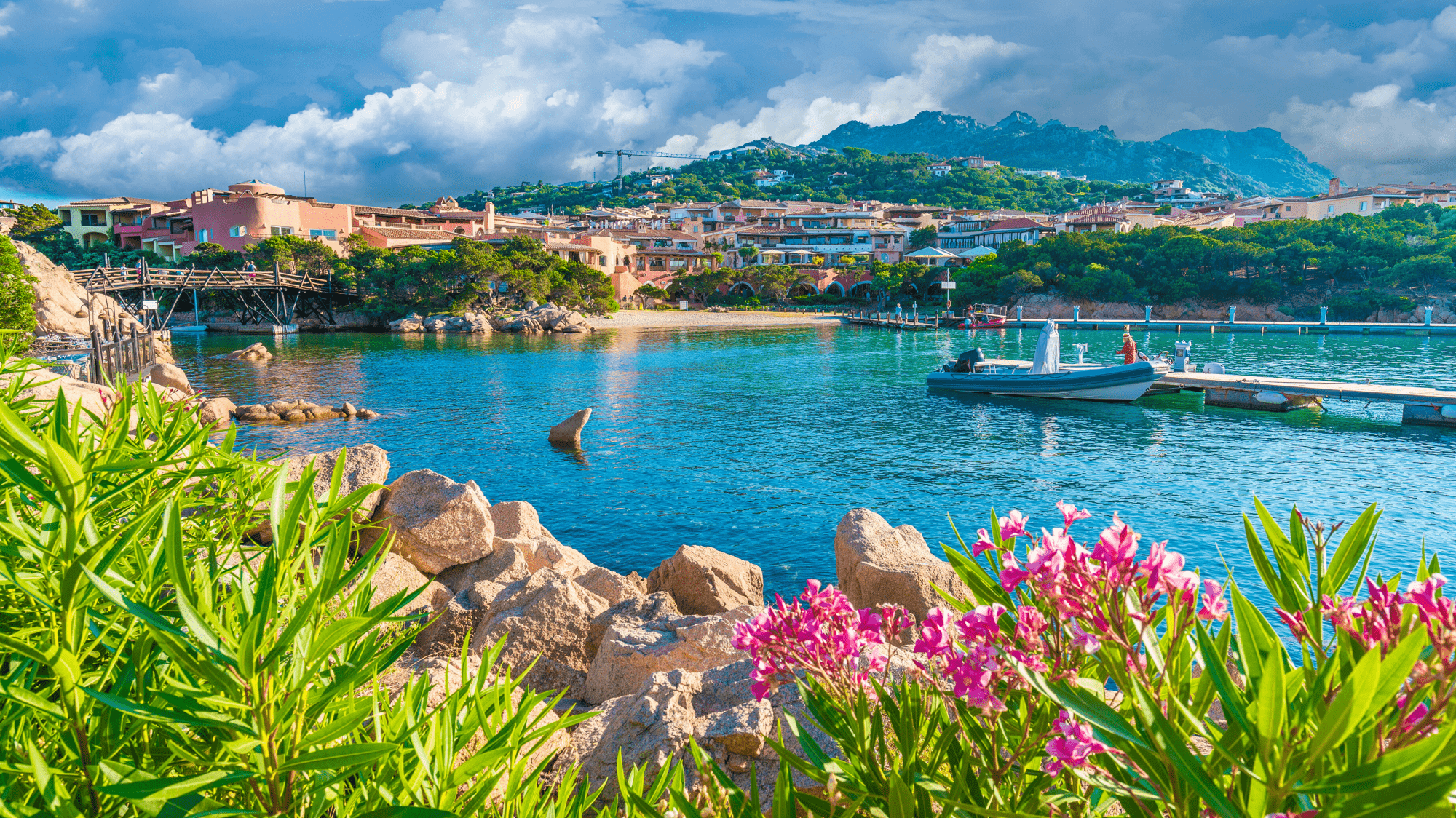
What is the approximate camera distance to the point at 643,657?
528cm

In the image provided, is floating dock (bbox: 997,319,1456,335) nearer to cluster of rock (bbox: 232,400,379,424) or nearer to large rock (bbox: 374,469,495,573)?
cluster of rock (bbox: 232,400,379,424)

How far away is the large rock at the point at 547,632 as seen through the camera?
18.6 ft

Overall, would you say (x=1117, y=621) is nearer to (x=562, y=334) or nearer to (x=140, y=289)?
(x=562, y=334)

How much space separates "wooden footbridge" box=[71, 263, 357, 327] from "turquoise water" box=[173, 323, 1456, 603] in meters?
18.2

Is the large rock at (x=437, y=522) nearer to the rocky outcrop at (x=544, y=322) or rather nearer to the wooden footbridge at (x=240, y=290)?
the rocky outcrop at (x=544, y=322)

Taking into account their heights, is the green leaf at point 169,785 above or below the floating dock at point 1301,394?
above

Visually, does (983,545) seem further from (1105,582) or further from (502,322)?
(502,322)

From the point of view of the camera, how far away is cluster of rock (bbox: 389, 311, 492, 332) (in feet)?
178

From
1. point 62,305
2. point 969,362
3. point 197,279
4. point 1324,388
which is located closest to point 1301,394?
point 1324,388

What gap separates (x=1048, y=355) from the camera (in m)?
25.2

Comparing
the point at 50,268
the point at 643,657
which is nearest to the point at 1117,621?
the point at 643,657

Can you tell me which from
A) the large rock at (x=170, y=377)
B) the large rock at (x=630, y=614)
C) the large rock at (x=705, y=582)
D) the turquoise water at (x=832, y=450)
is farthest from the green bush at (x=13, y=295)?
the large rock at (x=630, y=614)

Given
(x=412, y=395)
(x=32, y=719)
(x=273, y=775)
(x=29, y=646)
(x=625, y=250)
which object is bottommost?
(x=412, y=395)

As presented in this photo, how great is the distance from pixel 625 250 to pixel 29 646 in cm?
7722
